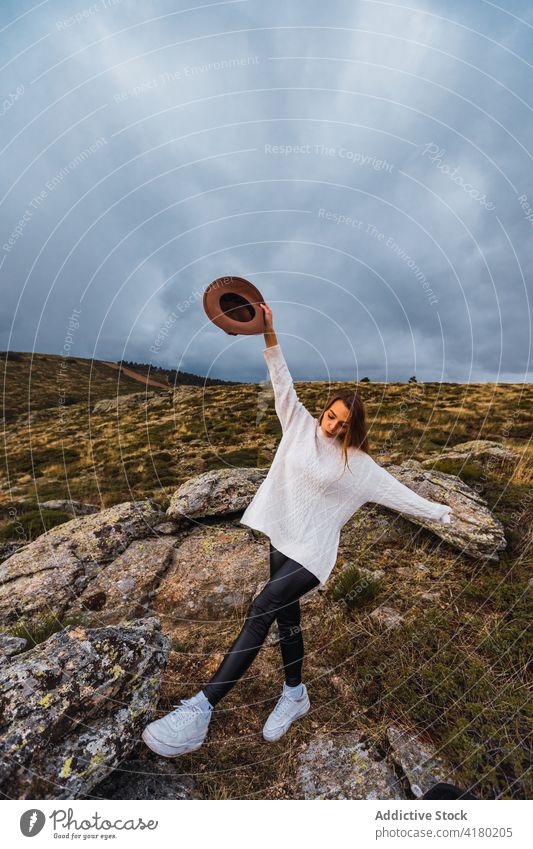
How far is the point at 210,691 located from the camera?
10.7ft

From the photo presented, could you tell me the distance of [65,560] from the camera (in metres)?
6.19

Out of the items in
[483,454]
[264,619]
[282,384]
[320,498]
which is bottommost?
[264,619]

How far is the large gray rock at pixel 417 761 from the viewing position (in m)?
2.92

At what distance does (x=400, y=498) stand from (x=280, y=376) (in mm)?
1637

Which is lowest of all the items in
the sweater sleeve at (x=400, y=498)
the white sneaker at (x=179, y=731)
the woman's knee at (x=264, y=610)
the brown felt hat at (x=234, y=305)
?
the white sneaker at (x=179, y=731)

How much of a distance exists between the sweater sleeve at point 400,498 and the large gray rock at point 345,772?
2104mm

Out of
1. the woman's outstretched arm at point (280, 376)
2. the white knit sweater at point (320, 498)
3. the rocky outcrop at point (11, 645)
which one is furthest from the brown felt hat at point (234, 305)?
the rocky outcrop at point (11, 645)

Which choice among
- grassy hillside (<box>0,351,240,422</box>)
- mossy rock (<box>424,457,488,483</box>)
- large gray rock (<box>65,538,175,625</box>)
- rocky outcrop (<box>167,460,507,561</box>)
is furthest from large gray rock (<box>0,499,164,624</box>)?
grassy hillside (<box>0,351,240,422</box>)

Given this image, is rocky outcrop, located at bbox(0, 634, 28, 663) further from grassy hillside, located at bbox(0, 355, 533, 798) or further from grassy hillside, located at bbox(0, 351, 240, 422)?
grassy hillside, located at bbox(0, 351, 240, 422)

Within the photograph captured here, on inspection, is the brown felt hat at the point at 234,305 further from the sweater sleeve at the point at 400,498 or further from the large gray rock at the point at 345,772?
the large gray rock at the point at 345,772

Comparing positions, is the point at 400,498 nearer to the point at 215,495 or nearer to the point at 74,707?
the point at 74,707

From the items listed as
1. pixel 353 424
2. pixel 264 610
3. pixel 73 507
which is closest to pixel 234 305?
pixel 353 424
